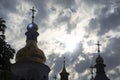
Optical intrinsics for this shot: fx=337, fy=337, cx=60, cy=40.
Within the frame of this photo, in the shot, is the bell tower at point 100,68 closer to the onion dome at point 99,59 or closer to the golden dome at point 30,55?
the onion dome at point 99,59

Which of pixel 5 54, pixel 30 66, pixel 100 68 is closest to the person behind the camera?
pixel 5 54

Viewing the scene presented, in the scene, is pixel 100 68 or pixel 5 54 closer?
pixel 5 54

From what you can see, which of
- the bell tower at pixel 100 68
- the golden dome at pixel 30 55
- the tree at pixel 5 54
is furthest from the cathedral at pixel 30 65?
the tree at pixel 5 54

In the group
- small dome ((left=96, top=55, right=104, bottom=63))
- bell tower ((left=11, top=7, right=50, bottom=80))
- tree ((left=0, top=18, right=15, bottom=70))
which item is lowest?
tree ((left=0, top=18, right=15, bottom=70))

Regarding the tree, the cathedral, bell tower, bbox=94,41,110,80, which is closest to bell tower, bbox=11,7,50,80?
the cathedral

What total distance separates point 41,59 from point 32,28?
24.8ft

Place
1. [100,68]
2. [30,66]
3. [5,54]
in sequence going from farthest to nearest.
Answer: [100,68], [30,66], [5,54]

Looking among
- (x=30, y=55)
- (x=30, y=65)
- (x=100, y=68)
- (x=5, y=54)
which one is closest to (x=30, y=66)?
(x=30, y=65)

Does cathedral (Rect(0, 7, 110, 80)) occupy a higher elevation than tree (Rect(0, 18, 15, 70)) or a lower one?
higher

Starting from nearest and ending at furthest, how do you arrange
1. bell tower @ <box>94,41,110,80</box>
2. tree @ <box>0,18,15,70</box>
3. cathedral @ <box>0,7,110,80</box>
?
tree @ <box>0,18,15,70</box>
cathedral @ <box>0,7,110,80</box>
bell tower @ <box>94,41,110,80</box>

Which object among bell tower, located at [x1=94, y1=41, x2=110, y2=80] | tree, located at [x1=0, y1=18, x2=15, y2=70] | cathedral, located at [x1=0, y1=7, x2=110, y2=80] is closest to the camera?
tree, located at [x1=0, y1=18, x2=15, y2=70]

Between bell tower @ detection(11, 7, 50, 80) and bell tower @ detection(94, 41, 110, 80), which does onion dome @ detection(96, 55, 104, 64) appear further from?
bell tower @ detection(11, 7, 50, 80)

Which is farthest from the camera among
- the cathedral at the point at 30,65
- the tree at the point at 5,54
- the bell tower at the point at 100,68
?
the bell tower at the point at 100,68

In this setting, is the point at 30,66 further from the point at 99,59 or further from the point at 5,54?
the point at 5,54
